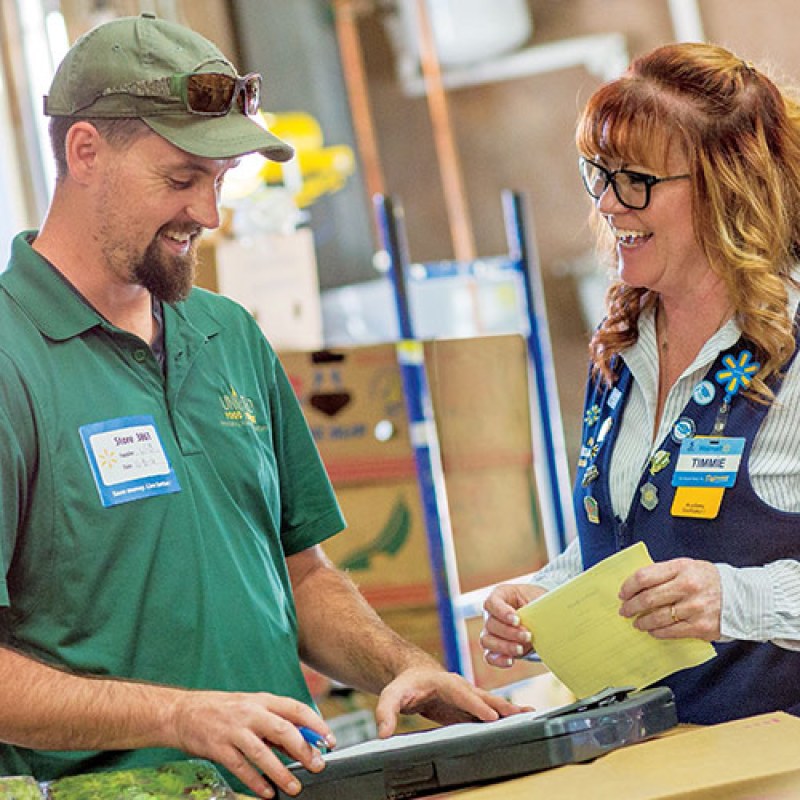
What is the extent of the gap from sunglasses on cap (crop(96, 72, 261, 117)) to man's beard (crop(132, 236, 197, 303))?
188 mm

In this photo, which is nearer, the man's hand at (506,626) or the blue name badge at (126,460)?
the blue name badge at (126,460)

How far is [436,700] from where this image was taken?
176 cm

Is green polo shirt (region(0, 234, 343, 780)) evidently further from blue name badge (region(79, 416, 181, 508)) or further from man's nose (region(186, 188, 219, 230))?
man's nose (region(186, 188, 219, 230))

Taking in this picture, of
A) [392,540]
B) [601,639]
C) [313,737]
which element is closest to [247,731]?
[313,737]

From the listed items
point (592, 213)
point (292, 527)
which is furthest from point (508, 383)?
point (292, 527)

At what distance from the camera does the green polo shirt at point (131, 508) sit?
5.31ft

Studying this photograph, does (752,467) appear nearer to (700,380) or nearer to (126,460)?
(700,380)

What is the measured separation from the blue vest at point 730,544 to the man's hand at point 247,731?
594mm

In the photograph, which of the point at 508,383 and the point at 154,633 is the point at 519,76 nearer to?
the point at 508,383

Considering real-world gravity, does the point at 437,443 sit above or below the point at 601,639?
below

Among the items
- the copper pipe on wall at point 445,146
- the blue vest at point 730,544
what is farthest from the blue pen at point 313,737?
the copper pipe on wall at point 445,146

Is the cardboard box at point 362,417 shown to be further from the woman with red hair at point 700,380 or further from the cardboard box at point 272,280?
the woman with red hair at point 700,380

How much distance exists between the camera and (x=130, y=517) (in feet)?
5.47

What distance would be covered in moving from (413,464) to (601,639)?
6.80ft
